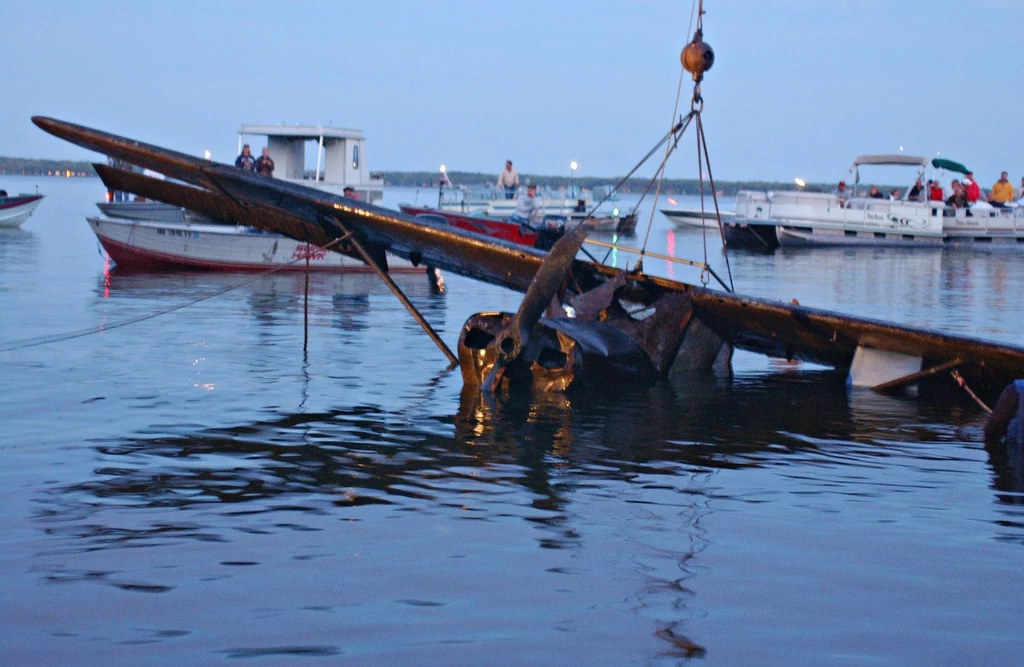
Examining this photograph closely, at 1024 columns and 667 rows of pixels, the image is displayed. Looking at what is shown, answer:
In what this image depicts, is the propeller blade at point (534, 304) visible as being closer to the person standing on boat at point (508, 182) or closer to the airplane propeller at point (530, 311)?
the airplane propeller at point (530, 311)

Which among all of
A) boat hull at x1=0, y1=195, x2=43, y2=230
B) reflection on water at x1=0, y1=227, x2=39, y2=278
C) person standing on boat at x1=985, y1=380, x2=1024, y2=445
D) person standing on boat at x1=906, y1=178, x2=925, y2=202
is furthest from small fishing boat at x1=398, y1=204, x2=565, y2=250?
boat hull at x1=0, y1=195, x2=43, y2=230

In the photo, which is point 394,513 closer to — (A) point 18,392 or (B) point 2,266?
(A) point 18,392

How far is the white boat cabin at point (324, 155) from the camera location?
34906 mm

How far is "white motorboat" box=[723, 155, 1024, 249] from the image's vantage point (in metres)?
51.2

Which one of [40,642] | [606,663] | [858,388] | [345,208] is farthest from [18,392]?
[858,388]

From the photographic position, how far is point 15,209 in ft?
174

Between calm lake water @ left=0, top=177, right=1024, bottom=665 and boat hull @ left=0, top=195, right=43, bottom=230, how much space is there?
40.1 metres

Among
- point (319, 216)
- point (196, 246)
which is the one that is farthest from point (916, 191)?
point (319, 216)

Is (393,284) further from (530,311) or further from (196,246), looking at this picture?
(196,246)

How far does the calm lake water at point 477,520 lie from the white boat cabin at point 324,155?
19296 mm

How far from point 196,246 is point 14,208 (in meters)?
27.3

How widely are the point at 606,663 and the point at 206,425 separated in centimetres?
679

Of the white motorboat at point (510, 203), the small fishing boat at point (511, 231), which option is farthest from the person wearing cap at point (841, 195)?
the small fishing boat at point (511, 231)

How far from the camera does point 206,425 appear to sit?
36.9 ft
